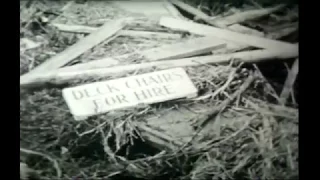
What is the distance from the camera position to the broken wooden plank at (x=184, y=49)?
108cm

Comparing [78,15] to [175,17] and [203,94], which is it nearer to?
[175,17]

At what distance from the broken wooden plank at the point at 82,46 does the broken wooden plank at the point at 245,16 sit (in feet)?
0.90

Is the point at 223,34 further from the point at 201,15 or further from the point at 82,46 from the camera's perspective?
the point at 82,46

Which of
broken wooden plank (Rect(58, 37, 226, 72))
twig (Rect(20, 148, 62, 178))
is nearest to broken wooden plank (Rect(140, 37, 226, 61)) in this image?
broken wooden plank (Rect(58, 37, 226, 72))

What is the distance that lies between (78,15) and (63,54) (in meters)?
0.11

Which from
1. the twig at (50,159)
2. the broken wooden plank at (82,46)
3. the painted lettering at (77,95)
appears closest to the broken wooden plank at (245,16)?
the broken wooden plank at (82,46)

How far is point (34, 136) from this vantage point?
1.03 meters

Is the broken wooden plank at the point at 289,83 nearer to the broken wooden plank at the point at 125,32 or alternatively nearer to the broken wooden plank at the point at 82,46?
the broken wooden plank at the point at 125,32

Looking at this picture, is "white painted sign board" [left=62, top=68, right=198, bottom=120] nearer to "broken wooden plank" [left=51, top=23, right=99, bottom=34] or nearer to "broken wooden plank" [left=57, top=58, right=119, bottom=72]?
"broken wooden plank" [left=57, top=58, right=119, bottom=72]

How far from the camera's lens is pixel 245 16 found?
111cm

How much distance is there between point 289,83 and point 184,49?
→ 300 millimetres

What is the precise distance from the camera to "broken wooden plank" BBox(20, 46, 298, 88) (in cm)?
105

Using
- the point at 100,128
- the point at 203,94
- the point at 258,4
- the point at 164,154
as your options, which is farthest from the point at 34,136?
the point at 258,4

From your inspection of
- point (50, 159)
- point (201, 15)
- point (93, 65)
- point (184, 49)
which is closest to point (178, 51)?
point (184, 49)
